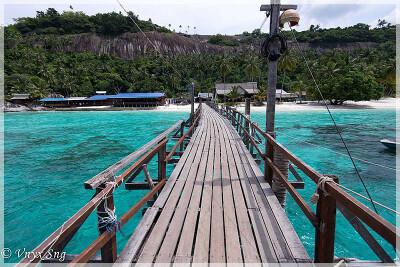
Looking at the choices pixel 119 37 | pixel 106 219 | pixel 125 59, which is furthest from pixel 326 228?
pixel 119 37

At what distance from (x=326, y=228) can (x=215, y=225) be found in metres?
1.45

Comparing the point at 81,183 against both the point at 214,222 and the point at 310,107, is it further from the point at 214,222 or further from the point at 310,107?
the point at 310,107

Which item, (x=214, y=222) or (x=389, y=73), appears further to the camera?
(x=389, y=73)

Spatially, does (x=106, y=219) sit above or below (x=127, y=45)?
below

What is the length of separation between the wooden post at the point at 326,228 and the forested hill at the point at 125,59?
52.6 m

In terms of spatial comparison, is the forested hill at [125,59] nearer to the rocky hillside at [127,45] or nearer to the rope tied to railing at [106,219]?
the rocky hillside at [127,45]

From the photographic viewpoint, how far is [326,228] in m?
2.14

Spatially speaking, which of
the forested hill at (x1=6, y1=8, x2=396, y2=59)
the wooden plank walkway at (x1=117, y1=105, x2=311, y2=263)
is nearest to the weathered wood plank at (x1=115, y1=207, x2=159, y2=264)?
the wooden plank walkway at (x1=117, y1=105, x2=311, y2=263)

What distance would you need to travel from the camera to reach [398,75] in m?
50.3

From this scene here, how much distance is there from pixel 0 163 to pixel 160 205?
1520 centimetres

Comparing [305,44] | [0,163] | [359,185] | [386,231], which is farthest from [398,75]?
[305,44]

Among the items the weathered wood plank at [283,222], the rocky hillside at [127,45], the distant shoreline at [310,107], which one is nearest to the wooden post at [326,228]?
the weathered wood plank at [283,222]

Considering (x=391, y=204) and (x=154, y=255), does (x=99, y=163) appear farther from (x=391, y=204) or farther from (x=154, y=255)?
(x=391, y=204)

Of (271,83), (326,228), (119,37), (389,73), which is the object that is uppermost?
(119,37)
